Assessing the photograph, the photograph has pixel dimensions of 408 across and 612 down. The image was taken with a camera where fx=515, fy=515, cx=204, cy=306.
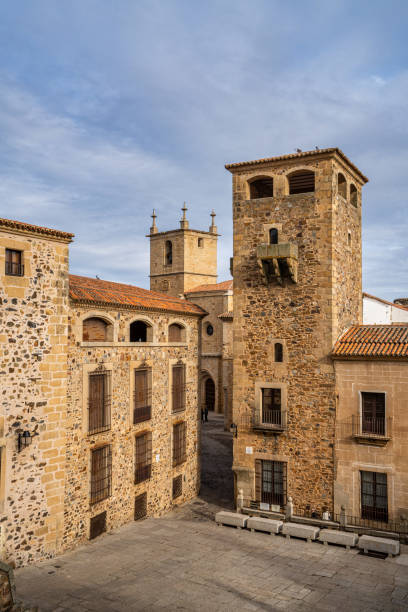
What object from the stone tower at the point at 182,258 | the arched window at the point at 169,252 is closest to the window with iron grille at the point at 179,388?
the stone tower at the point at 182,258

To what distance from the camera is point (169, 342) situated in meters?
21.7

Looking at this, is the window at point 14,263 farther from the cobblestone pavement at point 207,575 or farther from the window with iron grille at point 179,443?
the window with iron grille at point 179,443

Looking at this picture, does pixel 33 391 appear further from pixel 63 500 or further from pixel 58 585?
pixel 58 585

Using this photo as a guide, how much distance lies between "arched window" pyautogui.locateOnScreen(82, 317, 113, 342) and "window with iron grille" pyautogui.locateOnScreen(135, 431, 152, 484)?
14.0 feet

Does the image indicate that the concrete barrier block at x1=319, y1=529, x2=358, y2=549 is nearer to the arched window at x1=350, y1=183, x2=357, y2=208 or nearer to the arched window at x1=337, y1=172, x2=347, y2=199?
the arched window at x1=337, y1=172, x2=347, y2=199

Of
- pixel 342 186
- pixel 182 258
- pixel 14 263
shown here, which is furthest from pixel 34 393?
pixel 182 258

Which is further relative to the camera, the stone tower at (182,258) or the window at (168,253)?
the window at (168,253)

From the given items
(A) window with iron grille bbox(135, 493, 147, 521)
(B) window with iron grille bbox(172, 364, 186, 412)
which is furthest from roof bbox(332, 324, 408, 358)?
(A) window with iron grille bbox(135, 493, 147, 521)

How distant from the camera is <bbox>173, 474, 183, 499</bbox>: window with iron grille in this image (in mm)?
21953

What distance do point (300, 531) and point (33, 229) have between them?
1350cm

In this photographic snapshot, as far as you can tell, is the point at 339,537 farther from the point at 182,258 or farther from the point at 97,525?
the point at 182,258

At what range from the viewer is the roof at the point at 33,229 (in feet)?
46.9

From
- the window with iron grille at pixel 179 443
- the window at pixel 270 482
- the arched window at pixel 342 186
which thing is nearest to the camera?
the window at pixel 270 482

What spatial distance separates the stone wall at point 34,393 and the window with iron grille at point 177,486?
705cm
